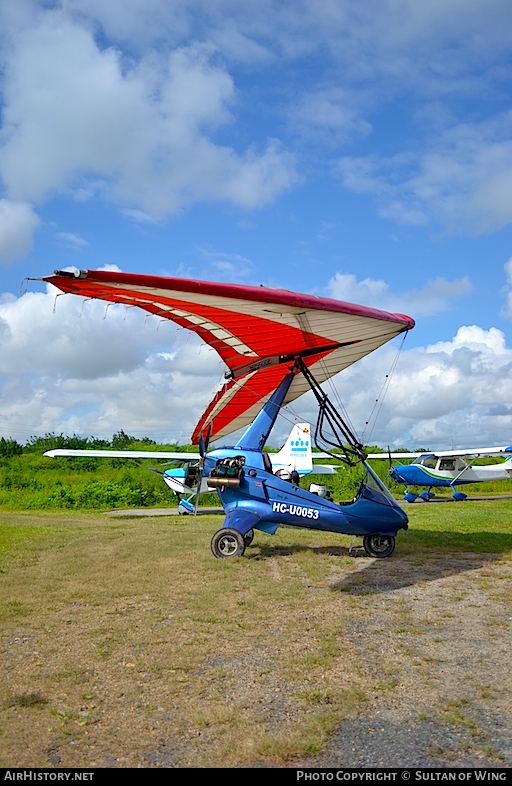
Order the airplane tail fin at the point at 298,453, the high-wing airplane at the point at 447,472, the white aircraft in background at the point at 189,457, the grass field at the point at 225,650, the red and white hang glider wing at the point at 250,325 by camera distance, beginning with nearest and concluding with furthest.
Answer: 1. the grass field at the point at 225,650
2. the red and white hang glider wing at the point at 250,325
3. the white aircraft in background at the point at 189,457
4. the airplane tail fin at the point at 298,453
5. the high-wing airplane at the point at 447,472

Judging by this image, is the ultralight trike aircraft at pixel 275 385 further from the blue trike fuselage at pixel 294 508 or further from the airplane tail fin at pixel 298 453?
the airplane tail fin at pixel 298 453

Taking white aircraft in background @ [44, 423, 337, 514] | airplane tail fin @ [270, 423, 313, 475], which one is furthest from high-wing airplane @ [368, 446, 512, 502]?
airplane tail fin @ [270, 423, 313, 475]

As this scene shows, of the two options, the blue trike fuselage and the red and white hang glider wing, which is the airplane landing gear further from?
the red and white hang glider wing

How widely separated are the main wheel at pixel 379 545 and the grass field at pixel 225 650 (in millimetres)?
206

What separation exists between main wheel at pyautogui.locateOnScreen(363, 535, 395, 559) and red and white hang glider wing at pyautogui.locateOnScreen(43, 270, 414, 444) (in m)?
3.25

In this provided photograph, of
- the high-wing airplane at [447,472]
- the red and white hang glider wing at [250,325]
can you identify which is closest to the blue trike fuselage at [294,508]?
the red and white hang glider wing at [250,325]

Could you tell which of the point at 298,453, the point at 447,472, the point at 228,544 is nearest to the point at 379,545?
the point at 228,544

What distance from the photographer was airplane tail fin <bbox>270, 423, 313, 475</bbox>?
22.4m

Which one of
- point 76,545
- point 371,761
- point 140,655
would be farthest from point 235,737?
point 76,545

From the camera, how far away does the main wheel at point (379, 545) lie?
9.39 m

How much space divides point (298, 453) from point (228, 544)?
14.2m

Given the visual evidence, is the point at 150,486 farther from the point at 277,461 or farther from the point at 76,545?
the point at 76,545

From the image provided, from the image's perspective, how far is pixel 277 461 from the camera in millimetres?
23750

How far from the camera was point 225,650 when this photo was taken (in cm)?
454
